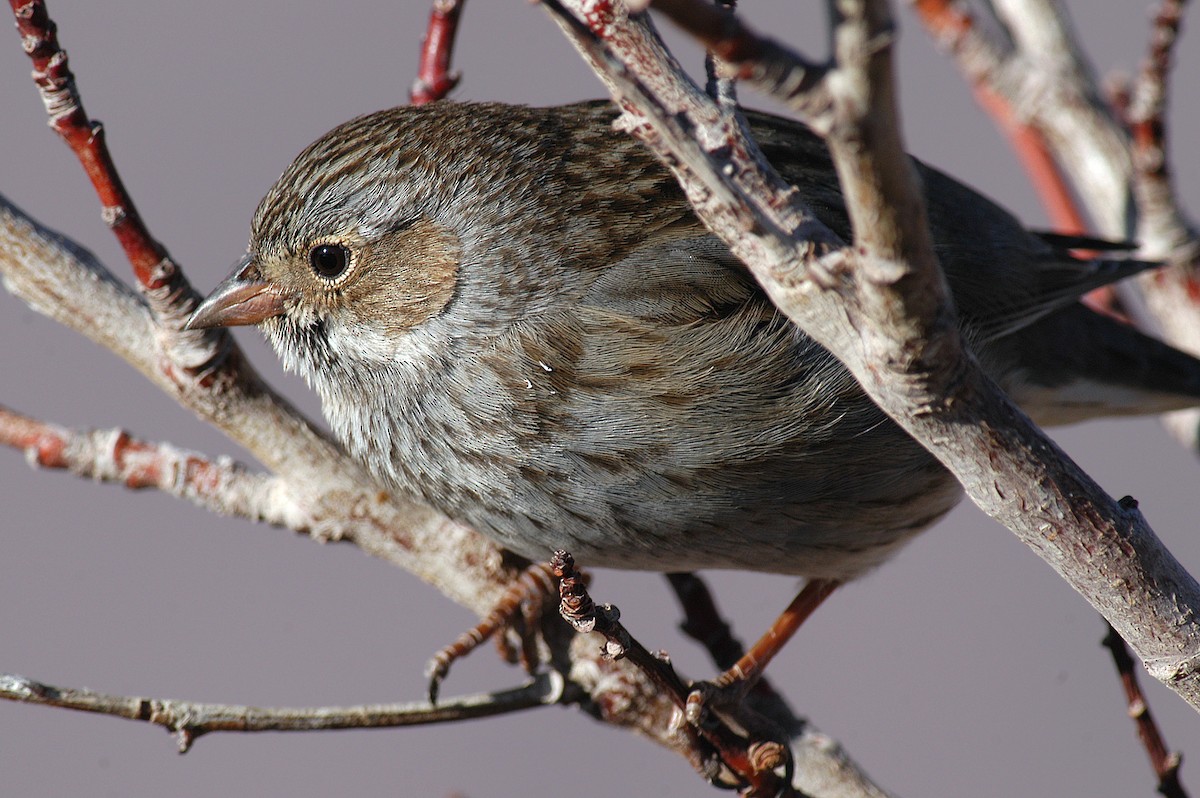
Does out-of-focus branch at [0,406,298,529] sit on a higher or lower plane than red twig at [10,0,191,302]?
lower

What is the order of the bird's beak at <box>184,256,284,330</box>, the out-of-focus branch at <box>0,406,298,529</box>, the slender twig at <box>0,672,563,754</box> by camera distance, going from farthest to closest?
the out-of-focus branch at <box>0,406,298,529</box> → the bird's beak at <box>184,256,284,330</box> → the slender twig at <box>0,672,563,754</box>

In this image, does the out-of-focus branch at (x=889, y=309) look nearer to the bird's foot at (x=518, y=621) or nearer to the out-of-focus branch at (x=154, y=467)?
the bird's foot at (x=518, y=621)

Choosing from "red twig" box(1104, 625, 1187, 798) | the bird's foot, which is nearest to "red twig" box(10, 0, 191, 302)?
the bird's foot

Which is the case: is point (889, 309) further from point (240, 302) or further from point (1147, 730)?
point (240, 302)

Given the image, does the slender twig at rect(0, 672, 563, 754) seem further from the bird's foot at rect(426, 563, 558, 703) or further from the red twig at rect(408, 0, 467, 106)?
the red twig at rect(408, 0, 467, 106)

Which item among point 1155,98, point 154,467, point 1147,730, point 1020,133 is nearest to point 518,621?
point 154,467
